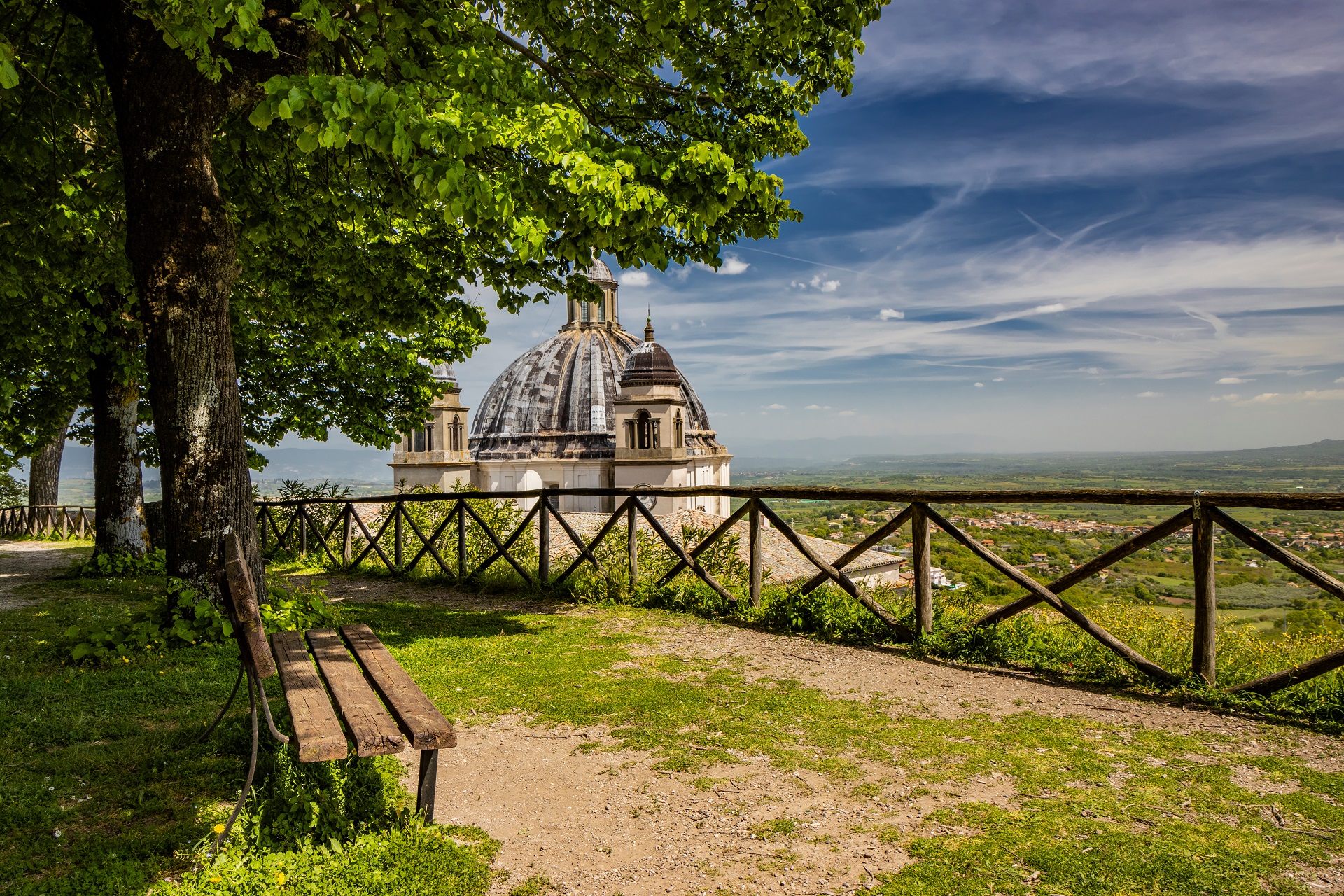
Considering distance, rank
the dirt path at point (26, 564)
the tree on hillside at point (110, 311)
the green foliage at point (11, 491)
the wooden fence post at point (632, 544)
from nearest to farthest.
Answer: the tree on hillside at point (110, 311) < the wooden fence post at point (632, 544) < the dirt path at point (26, 564) < the green foliage at point (11, 491)

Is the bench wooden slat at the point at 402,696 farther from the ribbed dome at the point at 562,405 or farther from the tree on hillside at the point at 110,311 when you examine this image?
the ribbed dome at the point at 562,405

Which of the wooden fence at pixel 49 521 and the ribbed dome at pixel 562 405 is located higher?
the ribbed dome at pixel 562 405

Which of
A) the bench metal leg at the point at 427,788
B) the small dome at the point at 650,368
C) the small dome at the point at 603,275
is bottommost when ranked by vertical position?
the bench metal leg at the point at 427,788

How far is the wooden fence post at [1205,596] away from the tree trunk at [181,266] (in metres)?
7.11

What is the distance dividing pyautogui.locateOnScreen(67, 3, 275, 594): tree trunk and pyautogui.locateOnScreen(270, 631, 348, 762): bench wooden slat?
7.19 feet

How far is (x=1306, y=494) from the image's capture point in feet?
16.4

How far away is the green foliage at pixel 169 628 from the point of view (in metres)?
6.02

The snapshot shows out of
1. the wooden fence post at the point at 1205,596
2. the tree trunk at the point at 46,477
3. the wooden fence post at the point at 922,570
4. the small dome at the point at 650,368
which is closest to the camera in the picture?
the wooden fence post at the point at 1205,596

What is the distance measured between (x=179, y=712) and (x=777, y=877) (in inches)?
155

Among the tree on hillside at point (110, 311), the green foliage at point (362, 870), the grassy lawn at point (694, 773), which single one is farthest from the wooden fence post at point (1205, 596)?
the tree on hillside at point (110, 311)

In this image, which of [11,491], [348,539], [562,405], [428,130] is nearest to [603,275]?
[562,405]

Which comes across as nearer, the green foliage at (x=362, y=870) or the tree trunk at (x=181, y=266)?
the green foliage at (x=362, y=870)

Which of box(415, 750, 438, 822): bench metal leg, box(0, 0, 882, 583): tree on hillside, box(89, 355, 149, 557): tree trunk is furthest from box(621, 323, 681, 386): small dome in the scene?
box(415, 750, 438, 822): bench metal leg

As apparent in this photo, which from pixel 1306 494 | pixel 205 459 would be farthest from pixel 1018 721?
pixel 205 459
